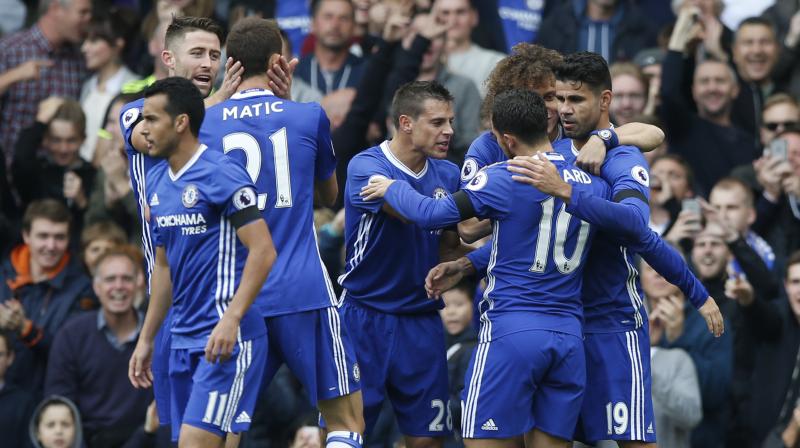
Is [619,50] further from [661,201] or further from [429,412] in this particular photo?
[429,412]

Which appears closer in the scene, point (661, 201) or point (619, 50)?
point (661, 201)

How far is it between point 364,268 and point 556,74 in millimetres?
1693

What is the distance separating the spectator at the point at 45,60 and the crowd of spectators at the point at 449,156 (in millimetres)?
21

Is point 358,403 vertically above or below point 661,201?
below

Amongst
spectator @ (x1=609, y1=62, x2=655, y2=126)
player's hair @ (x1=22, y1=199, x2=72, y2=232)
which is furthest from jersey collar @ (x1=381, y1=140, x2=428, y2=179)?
player's hair @ (x1=22, y1=199, x2=72, y2=232)

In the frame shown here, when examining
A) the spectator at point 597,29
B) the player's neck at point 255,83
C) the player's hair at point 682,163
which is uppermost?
the spectator at point 597,29

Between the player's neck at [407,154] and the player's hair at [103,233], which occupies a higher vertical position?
the player's neck at [407,154]

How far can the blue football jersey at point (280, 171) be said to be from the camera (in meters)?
9.12

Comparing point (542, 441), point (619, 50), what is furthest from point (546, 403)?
point (619, 50)

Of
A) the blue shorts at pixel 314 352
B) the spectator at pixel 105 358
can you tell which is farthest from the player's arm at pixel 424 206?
the spectator at pixel 105 358

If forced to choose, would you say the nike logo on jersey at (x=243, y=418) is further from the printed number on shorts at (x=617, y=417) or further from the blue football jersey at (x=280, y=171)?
the printed number on shorts at (x=617, y=417)

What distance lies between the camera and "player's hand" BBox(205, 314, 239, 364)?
8320mm

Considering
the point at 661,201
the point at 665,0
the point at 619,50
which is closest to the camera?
the point at 661,201

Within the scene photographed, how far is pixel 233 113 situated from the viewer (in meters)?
9.19
